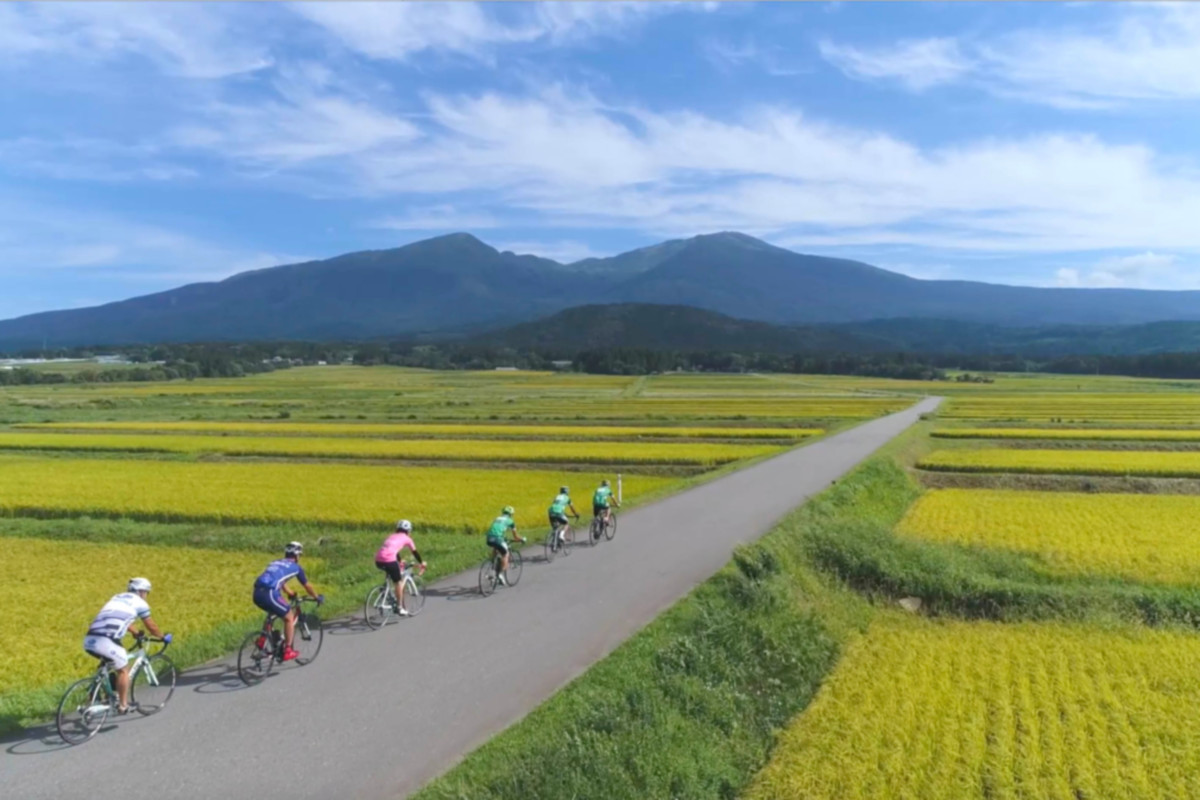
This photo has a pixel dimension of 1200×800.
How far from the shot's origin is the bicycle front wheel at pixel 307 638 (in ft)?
38.0

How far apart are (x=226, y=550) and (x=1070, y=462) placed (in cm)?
3030

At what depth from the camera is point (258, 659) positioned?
11.0 meters

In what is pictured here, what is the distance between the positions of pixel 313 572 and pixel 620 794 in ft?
40.2

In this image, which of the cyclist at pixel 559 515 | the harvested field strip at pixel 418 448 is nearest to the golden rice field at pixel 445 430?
the harvested field strip at pixel 418 448

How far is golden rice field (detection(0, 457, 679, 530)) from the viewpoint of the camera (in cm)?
2412

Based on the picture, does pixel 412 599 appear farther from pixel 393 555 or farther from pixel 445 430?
pixel 445 430

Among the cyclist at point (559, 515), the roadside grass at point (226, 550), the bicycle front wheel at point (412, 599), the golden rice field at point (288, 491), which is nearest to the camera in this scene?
the roadside grass at point (226, 550)

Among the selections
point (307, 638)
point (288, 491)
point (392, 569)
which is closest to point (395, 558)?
point (392, 569)

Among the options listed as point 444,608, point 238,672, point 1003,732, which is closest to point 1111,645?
point 1003,732

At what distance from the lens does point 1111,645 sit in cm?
1300

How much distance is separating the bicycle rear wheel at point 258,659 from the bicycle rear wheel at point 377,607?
6.42 ft

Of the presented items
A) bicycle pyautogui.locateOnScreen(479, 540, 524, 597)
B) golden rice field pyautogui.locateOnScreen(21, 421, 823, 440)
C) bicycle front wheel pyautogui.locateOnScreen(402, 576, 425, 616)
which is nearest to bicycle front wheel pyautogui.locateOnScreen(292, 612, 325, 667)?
bicycle front wheel pyautogui.locateOnScreen(402, 576, 425, 616)

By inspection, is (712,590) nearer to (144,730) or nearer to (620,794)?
(620,794)

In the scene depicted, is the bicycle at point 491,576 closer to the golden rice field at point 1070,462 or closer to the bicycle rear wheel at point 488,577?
the bicycle rear wheel at point 488,577
